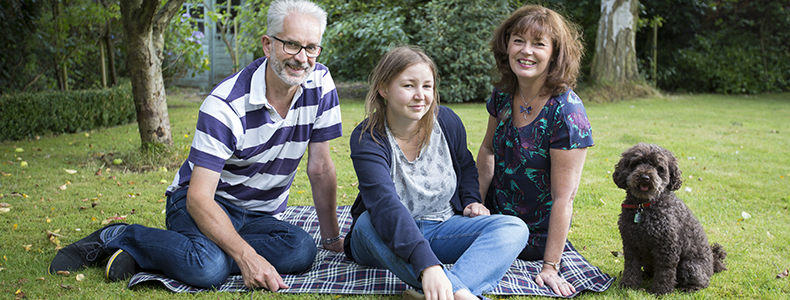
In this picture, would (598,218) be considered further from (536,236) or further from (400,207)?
(400,207)

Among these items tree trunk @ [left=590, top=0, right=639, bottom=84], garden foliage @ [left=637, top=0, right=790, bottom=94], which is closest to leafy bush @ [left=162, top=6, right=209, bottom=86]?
tree trunk @ [left=590, top=0, right=639, bottom=84]

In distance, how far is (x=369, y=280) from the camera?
2.93 m

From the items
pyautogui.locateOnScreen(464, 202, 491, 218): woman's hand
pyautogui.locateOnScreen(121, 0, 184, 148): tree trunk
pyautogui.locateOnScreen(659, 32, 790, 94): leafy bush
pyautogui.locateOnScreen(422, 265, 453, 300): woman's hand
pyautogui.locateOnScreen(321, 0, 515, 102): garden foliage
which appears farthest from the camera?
pyautogui.locateOnScreen(659, 32, 790, 94): leafy bush

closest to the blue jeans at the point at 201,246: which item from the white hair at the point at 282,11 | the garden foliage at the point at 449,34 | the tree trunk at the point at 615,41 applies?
the white hair at the point at 282,11

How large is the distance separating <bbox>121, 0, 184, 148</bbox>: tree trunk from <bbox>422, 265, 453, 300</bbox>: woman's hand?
4282mm

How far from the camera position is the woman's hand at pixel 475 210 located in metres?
2.95

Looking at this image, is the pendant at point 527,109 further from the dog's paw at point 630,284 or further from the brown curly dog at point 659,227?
the dog's paw at point 630,284

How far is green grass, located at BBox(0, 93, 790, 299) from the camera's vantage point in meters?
2.90

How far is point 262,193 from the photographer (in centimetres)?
318

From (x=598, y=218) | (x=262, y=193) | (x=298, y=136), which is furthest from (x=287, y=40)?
(x=598, y=218)

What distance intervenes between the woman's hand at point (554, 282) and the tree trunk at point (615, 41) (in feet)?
37.3

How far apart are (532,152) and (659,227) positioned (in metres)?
0.70

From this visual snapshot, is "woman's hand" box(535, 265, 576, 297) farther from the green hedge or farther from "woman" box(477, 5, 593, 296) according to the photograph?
the green hedge

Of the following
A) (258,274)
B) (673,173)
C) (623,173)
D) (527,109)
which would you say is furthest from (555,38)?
(258,274)
